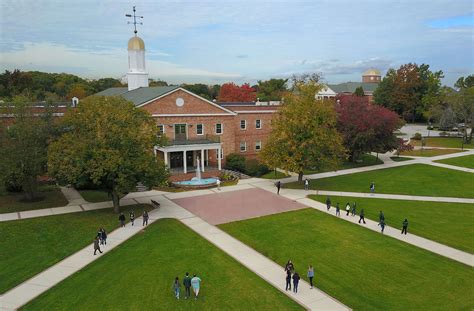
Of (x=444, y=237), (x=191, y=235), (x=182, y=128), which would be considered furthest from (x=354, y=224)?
(x=182, y=128)

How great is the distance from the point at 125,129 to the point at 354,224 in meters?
17.4

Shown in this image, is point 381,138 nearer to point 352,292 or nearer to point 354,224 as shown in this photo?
point 354,224

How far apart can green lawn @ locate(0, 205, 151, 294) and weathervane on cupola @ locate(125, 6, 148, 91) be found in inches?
1045

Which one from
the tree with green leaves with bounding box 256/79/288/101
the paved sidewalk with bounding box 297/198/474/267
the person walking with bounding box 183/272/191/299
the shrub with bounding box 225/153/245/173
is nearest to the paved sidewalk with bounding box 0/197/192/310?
the person walking with bounding box 183/272/191/299

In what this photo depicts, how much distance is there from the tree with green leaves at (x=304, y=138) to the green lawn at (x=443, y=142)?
35.6 meters

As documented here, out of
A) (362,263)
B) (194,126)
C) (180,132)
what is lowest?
(362,263)

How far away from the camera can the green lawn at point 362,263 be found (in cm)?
1641

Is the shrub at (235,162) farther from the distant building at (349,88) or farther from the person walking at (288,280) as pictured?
the distant building at (349,88)

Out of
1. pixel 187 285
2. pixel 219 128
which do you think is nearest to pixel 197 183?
pixel 219 128

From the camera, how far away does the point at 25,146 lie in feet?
95.5

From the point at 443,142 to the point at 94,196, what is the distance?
59.2m

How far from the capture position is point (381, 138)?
1893 inches

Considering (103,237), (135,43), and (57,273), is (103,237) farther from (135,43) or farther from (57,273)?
(135,43)

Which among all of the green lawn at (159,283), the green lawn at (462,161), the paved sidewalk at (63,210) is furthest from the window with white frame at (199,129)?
the green lawn at (462,161)
